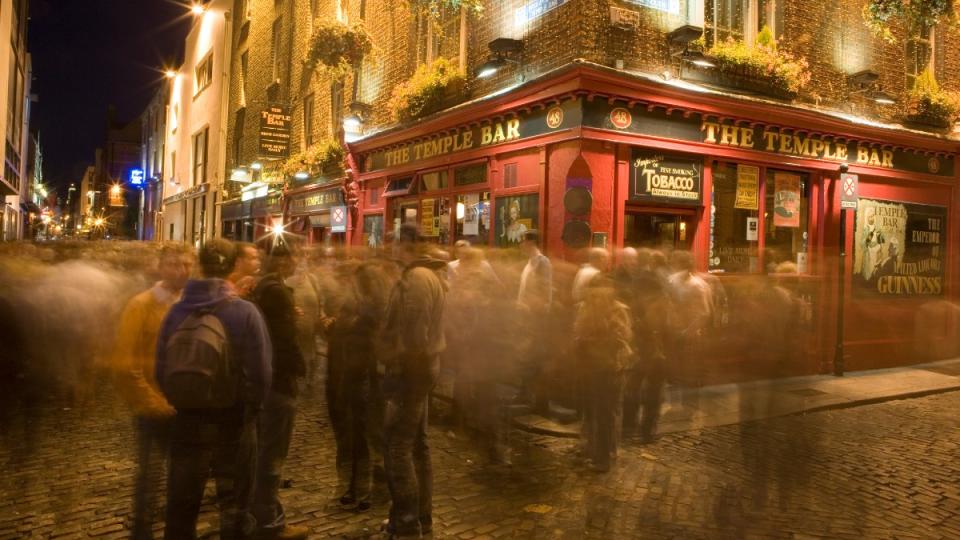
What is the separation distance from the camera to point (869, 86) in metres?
Answer: 12.4

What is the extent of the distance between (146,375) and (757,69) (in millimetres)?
10282

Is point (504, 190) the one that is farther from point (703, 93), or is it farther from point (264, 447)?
point (264, 447)

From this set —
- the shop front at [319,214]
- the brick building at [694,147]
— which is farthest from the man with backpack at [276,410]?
the shop front at [319,214]

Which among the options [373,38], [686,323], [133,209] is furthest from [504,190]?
[133,209]

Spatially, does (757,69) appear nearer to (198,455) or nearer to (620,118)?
(620,118)

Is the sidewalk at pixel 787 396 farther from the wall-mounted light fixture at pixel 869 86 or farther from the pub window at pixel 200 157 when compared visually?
the pub window at pixel 200 157

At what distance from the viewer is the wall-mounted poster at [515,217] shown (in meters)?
10.4

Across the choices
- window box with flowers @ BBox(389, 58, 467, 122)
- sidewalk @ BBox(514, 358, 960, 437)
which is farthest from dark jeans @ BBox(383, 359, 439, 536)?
window box with flowers @ BBox(389, 58, 467, 122)

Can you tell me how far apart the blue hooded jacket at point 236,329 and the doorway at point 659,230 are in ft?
24.8

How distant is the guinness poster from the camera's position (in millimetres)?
9969

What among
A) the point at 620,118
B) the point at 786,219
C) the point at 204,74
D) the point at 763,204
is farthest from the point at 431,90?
the point at 204,74

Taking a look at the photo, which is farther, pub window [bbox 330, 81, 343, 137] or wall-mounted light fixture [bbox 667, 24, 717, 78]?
pub window [bbox 330, 81, 343, 137]

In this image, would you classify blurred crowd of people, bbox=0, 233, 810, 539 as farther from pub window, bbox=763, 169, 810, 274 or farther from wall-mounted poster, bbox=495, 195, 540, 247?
pub window, bbox=763, 169, 810, 274

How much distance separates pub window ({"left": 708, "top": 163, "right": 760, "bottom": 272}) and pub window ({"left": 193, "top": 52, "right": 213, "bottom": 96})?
2425 centimetres
